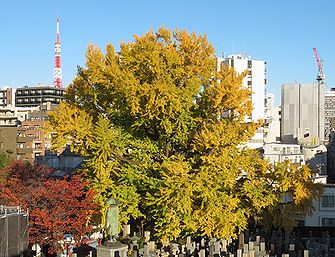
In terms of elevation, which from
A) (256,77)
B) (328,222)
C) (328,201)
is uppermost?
(256,77)

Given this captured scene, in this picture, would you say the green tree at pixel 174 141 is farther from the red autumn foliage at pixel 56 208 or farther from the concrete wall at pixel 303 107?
the concrete wall at pixel 303 107

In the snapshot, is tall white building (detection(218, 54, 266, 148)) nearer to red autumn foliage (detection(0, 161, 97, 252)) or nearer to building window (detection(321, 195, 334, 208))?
building window (detection(321, 195, 334, 208))

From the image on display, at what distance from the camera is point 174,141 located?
23781 mm

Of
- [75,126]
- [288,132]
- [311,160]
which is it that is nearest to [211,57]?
[75,126]

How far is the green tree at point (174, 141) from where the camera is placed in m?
21.1

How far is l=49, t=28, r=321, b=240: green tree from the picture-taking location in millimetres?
21062

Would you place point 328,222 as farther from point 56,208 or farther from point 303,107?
point 303,107

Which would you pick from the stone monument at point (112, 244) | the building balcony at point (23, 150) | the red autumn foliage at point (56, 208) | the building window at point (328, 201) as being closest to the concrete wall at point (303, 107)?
the building window at point (328, 201)

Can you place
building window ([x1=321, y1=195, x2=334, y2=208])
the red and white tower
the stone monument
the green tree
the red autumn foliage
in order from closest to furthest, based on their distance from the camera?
the stone monument → the red autumn foliage → the green tree → building window ([x1=321, y1=195, x2=334, y2=208]) → the red and white tower

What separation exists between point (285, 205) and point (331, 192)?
1237 centimetres

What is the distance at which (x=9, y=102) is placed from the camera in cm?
12125

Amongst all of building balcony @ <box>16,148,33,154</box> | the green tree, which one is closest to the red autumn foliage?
the green tree

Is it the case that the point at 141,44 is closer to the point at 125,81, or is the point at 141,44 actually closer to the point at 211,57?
the point at 125,81

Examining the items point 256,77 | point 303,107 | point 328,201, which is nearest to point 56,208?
point 328,201
